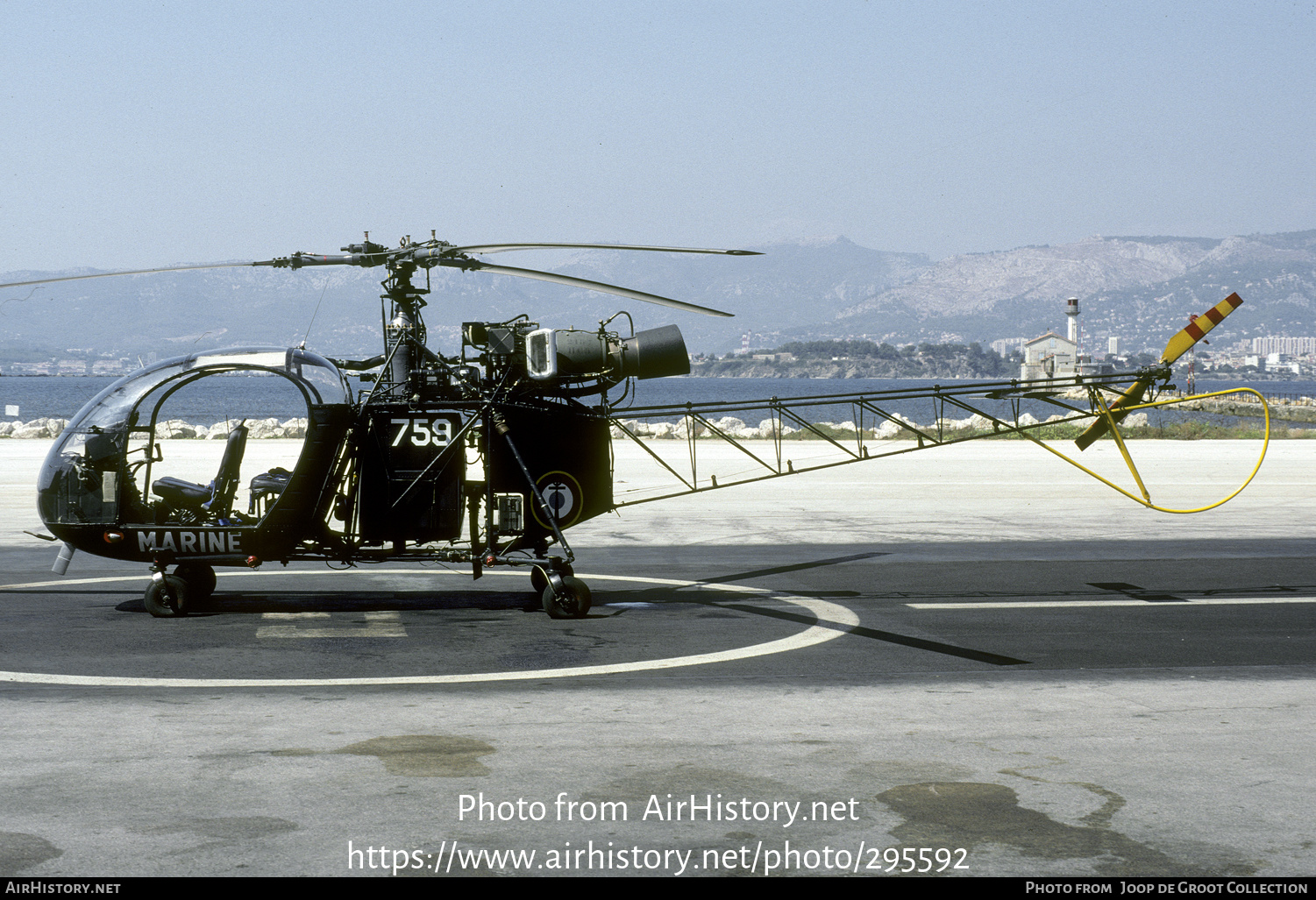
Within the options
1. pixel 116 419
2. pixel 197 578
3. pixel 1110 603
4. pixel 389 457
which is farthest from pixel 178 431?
pixel 1110 603

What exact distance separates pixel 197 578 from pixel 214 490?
3.12ft

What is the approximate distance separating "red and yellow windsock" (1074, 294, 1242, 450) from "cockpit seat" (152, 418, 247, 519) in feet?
31.3

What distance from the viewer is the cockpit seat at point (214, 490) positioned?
12.1m

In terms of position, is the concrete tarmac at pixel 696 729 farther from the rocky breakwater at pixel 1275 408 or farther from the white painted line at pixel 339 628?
the rocky breakwater at pixel 1275 408

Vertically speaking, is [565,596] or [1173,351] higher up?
[1173,351]

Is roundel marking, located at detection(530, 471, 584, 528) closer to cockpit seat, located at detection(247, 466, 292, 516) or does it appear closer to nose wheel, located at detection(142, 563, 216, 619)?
cockpit seat, located at detection(247, 466, 292, 516)

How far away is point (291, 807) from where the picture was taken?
604cm

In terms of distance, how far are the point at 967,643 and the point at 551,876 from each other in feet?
21.0

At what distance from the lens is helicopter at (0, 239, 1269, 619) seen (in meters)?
11.7

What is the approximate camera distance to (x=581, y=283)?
11180 millimetres

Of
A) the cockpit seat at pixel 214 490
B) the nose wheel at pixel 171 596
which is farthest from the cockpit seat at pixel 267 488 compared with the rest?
the nose wheel at pixel 171 596

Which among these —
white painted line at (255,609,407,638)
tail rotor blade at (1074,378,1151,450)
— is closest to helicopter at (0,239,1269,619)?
white painted line at (255,609,407,638)

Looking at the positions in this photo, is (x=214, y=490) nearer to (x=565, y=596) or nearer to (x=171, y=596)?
(x=171, y=596)

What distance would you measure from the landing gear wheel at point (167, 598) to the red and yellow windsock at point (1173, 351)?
33.0 feet
